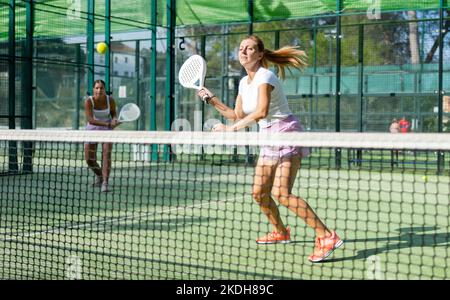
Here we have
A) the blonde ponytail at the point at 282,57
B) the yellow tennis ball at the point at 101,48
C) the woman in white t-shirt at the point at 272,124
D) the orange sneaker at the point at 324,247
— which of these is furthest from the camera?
the yellow tennis ball at the point at 101,48

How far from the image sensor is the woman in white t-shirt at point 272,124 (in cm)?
427

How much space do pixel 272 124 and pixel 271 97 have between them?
20 cm

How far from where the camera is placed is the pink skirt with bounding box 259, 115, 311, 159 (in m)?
4.32

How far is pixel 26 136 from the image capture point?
161 inches

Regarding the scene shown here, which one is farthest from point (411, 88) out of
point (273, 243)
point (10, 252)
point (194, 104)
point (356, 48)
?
point (10, 252)

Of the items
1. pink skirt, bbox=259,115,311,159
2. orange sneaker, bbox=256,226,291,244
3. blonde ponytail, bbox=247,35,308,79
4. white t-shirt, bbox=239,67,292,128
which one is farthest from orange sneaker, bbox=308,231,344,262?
blonde ponytail, bbox=247,35,308,79

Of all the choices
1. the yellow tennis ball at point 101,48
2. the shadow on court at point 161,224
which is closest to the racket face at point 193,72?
the shadow on court at point 161,224

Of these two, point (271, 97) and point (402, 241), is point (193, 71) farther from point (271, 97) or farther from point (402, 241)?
point (402, 241)

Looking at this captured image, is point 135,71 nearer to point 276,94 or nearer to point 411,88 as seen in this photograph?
point 411,88

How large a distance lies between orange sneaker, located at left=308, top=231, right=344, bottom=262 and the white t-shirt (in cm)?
90

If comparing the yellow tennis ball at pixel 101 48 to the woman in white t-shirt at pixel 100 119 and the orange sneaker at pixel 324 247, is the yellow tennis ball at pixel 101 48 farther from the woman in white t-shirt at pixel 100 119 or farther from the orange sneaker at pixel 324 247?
the orange sneaker at pixel 324 247

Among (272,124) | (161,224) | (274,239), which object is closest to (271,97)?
(272,124)
